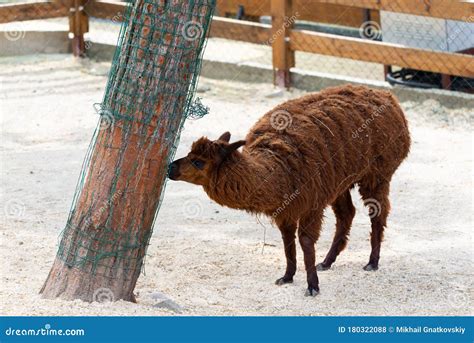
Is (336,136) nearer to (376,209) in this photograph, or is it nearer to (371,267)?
(376,209)

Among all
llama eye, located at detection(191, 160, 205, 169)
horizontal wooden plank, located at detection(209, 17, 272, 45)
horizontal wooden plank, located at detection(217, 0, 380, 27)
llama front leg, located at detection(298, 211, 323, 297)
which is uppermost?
horizontal wooden plank, located at detection(217, 0, 380, 27)

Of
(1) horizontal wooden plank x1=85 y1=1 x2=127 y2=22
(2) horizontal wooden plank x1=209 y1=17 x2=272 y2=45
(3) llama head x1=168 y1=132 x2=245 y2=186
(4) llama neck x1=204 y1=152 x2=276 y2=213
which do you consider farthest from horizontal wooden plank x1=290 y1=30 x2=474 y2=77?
(3) llama head x1=168 y1=132 x2=245 y2=186

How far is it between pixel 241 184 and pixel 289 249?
90cm

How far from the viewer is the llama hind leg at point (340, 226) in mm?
7250

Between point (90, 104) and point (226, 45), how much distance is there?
118 inches

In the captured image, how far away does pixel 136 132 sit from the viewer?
5.80m

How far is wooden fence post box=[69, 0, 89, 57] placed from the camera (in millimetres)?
13023

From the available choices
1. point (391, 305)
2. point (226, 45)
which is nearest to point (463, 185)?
point (391, 305)

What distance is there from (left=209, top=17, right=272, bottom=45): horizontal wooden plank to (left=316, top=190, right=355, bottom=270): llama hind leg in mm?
4996

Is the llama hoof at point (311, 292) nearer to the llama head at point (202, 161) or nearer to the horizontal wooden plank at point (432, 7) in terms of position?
the llama head at point (202, 161)

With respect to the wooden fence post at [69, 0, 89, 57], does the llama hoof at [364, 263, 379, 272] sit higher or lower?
lower

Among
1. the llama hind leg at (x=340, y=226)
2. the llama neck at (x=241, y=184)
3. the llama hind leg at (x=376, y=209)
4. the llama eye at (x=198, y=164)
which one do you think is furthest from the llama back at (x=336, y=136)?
the llama eye at (x=198, y=164)

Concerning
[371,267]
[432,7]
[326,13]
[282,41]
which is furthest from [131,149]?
[326,13]

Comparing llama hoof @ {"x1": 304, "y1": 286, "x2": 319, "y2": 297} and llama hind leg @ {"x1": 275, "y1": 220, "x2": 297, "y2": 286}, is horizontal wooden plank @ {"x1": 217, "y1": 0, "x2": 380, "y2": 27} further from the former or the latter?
llama hoof @ {"x1": 304, "y1": 286, "x2": 319, "y2": 297}
